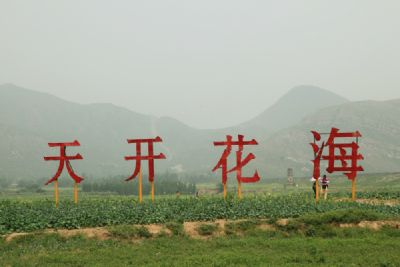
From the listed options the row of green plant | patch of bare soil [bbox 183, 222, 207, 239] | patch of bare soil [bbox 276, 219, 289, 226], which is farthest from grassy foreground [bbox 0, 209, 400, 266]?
the row of green plant

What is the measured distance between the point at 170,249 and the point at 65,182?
13567 centimetres

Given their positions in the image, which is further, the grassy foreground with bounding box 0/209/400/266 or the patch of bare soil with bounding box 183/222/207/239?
the patch of bare soil with bounding box 183/222/207/239

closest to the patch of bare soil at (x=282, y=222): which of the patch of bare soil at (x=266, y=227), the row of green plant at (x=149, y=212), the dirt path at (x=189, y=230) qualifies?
the dirt path at (x=189, y=230)

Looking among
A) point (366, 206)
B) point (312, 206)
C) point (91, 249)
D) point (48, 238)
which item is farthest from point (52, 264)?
point (366, 206)

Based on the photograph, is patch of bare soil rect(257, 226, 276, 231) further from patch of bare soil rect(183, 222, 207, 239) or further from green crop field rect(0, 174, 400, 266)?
patch of bare soil rect(183, 222, 207, 239)

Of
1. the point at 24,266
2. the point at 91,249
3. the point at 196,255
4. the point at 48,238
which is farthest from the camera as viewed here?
the point at 48,238

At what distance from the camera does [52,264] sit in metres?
16.4

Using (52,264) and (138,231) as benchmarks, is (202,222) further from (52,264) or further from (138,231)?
(52,264)

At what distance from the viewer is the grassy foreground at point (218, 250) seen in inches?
653

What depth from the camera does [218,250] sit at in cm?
1847

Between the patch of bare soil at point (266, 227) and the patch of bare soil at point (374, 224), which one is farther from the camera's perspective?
the patch of bare soil at point (374, 224)

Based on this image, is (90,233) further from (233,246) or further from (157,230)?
(233,246)

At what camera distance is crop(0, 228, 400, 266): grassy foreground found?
16.6 metres

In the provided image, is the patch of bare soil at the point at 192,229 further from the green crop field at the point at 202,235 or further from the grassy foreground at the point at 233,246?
the grassy foreground at the point at 233,246
